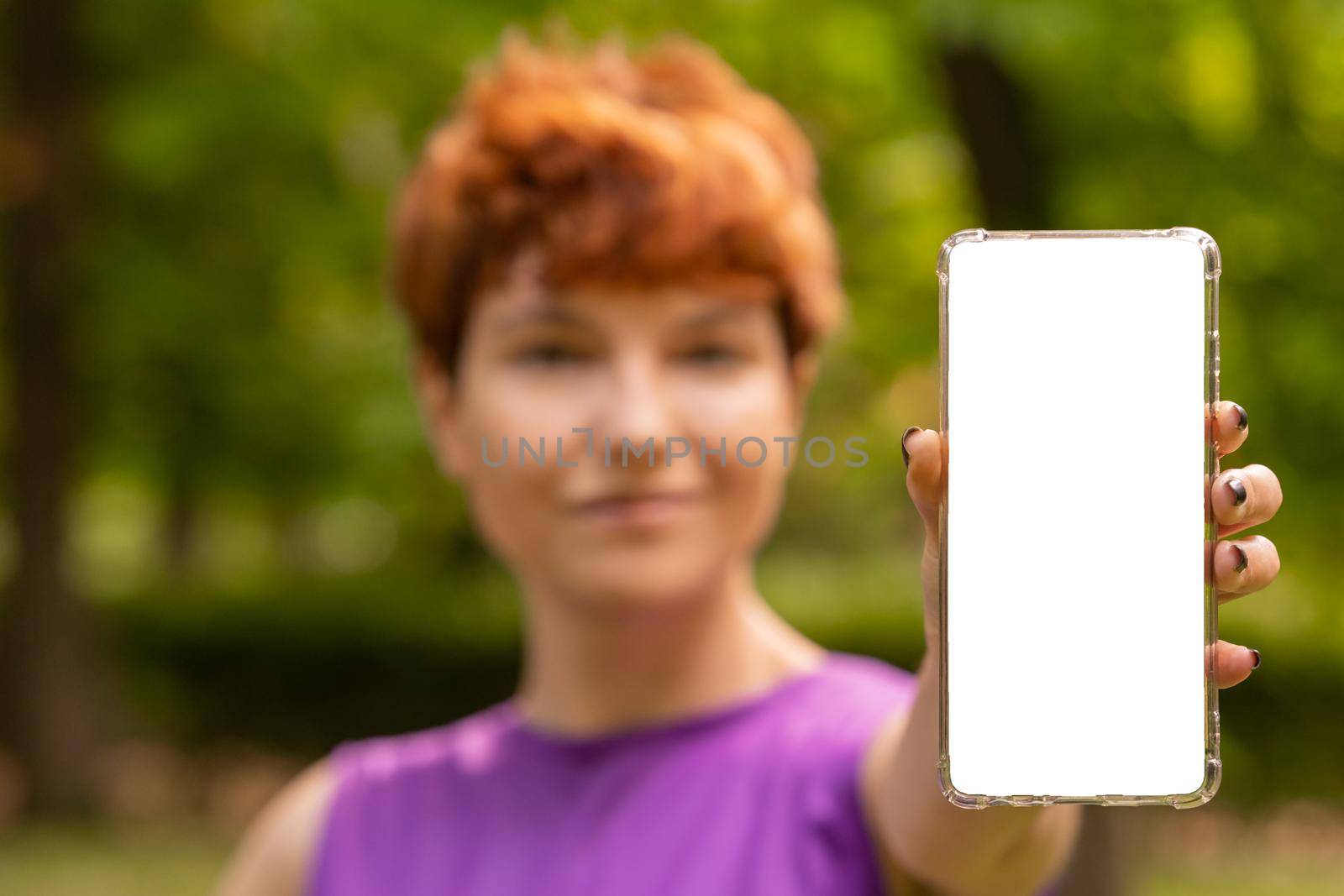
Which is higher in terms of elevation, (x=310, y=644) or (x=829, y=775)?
(x=829, y=775)

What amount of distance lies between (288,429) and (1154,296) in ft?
28.3

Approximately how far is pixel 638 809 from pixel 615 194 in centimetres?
88

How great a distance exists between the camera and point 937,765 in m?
1.39

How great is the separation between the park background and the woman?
2.61ft

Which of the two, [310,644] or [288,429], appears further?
[310,644]

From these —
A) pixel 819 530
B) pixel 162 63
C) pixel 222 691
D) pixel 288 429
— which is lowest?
pixel 819 530

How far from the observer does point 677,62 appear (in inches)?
A: 86.0

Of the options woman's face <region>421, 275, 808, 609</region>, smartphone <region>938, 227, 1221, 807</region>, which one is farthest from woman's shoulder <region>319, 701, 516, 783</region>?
smartphone <region>938, 227, 1221, 807</region>

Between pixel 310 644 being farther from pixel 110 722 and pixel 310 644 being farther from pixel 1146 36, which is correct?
pixel 1146 36

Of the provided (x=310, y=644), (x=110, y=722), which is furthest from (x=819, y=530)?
(x=110, y=722)

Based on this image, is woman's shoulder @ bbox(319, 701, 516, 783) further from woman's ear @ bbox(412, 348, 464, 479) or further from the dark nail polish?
the dark nail polish

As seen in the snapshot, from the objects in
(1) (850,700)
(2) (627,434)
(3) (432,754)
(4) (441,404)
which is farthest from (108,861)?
(2) (627,434)

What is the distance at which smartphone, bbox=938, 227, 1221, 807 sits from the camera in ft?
3.79

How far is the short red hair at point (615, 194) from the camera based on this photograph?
188 cm
